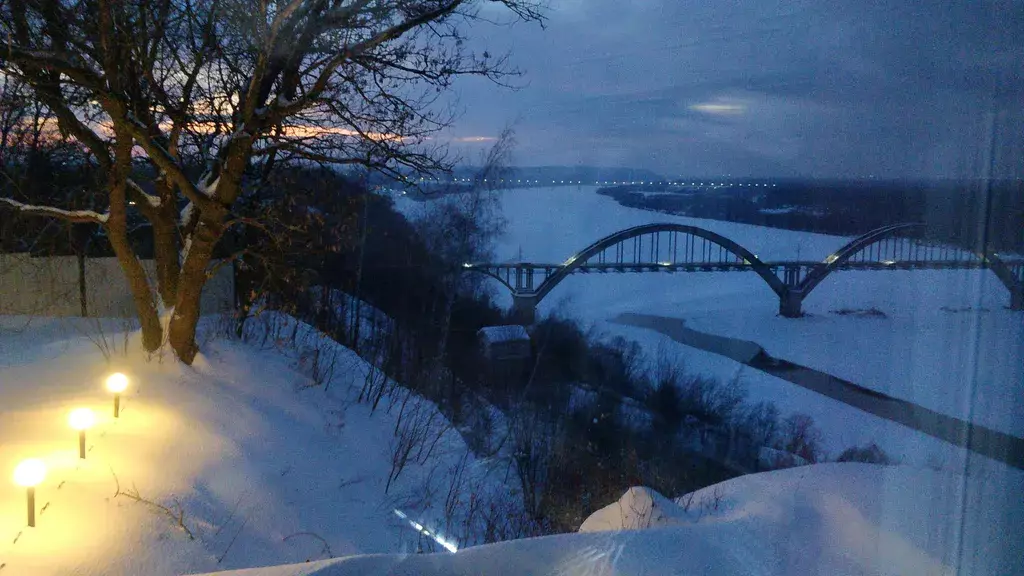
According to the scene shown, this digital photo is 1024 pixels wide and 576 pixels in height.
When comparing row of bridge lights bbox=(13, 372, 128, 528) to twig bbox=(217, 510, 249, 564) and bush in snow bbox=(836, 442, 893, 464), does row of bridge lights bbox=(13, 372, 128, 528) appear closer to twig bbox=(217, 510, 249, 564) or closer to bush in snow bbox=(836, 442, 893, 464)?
twig bbox=(217, 510, 249, 564)

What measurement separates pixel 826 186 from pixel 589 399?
22.7 feet

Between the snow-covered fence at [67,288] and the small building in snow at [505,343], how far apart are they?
193 inches

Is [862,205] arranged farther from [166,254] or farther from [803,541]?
[166,254]

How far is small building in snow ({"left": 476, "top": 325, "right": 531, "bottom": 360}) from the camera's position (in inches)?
559

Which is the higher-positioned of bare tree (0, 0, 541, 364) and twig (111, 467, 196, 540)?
bare tree (0, 0, 541, 364)

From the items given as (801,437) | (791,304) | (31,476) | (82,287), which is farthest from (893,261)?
(82,287)

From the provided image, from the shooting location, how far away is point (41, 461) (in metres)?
4.03

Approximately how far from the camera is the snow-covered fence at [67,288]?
10.4 metres

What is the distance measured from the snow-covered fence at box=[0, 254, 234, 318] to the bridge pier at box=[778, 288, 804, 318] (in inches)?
278

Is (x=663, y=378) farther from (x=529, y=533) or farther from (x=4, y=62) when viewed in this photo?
(x=4, y=62)

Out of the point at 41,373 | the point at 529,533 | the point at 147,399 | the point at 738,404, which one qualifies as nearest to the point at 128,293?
the point at 41,373

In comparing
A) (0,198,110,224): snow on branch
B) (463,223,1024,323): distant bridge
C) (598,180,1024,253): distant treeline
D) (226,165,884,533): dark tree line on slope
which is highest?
(598,180,1024,253): distant treeline

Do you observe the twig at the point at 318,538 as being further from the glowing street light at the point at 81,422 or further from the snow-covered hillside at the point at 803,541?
the snow-covered hillside at the point at 803,541

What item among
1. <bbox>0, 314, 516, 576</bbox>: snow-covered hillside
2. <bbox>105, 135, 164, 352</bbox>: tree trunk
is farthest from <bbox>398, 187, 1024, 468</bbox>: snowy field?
<bbox>105, 135, 164, 352</bbox>: tree trunk
